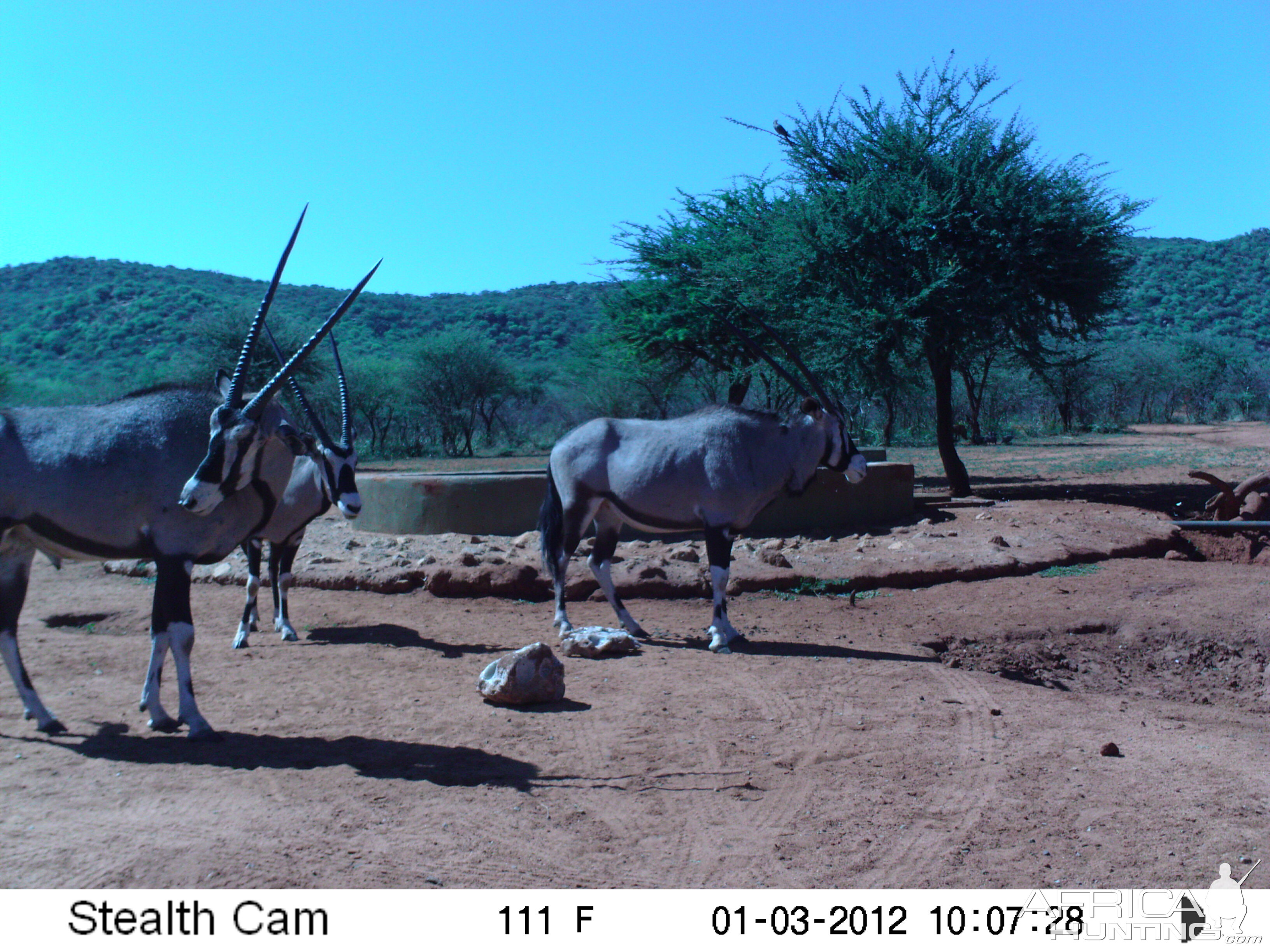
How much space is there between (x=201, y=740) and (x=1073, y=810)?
168 inches

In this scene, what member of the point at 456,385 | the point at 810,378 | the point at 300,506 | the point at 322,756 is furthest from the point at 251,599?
the point at 456,385

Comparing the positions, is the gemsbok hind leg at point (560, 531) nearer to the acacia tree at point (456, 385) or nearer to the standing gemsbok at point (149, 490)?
the standing gemsbok at point (149, 490)

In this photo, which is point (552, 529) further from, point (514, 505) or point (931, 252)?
point (931, 252)

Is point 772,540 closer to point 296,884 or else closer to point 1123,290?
point 296,884

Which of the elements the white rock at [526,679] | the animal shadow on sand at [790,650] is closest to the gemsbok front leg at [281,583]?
the white rock at [526,679]

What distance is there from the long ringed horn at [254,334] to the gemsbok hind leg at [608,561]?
3.94 metres

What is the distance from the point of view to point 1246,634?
25.2 ft

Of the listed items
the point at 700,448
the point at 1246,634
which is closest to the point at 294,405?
the point at 700,448

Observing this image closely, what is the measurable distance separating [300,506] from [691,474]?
128 inches

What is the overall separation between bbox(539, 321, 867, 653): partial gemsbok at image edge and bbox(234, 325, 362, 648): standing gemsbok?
172 centimetres

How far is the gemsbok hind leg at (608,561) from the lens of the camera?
8281 mm

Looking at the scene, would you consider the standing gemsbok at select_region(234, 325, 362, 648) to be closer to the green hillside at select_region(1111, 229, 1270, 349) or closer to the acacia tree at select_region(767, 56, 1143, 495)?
the acacia tree at select_region(767, 56, 1143, 495)

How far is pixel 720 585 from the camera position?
7.87 meters
